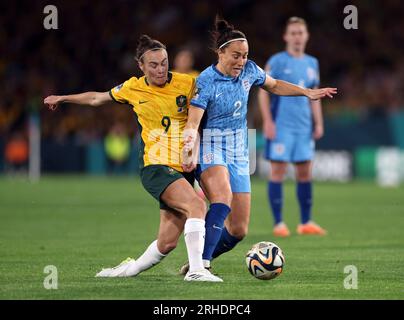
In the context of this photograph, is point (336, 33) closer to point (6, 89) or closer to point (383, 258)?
point (6, 89)

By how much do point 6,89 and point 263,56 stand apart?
798 cm

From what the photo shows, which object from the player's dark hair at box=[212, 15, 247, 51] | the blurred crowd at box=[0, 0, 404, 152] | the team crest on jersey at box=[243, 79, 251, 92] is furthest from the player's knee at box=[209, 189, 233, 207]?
the blurred crowd at box=[0, 0, 404, 152]

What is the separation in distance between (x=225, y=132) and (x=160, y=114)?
641 mm

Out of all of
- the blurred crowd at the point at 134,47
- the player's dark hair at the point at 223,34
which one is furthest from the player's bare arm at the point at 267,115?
the blurred crowd at the point at 134,47

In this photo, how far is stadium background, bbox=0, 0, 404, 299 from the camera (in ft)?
59.6

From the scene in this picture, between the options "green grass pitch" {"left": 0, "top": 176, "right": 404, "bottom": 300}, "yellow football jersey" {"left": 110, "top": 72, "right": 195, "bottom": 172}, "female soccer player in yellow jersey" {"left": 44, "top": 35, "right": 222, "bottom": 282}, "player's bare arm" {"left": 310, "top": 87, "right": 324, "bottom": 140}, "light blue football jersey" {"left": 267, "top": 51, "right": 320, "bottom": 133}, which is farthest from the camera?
"player's bare arm" {"left": 310, "top": 87, "right": 324, "bottom": 140}

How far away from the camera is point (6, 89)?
1216 inches

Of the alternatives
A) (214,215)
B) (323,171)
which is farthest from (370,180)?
(214,215)

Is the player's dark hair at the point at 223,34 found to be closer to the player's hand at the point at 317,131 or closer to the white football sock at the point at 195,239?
the white football sock at the point at 195,239

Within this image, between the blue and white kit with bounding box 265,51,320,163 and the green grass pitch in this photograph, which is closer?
the green grass pitch

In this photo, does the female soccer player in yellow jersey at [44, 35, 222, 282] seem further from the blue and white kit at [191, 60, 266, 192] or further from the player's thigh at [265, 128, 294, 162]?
the player's thigh at [265, 128, 294, 162]

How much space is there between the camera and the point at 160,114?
310 inches

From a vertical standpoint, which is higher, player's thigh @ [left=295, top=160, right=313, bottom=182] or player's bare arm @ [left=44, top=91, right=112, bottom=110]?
player's bare arm @ [left=44, top=91, right=112, bottom=110]

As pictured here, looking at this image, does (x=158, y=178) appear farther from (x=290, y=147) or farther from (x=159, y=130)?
(x=290, y=147)
